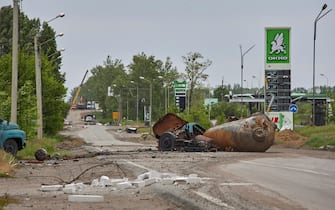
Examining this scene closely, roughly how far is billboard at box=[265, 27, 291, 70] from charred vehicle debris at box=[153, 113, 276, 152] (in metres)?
18.0

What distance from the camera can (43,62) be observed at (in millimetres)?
66375

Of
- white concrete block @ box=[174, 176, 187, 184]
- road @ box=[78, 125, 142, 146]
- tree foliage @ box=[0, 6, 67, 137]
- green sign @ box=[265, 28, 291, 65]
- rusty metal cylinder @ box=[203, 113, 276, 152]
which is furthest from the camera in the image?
road @ box=[78, 125, 142, 146]

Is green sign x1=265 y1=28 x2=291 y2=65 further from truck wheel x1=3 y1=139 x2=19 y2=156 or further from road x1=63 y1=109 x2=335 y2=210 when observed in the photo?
road x1=63 y1=109 x2=335 y2=210

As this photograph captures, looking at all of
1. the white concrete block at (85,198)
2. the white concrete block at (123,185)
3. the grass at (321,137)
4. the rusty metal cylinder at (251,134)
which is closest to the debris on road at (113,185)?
the white concrete block at (123,185)

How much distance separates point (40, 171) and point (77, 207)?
11727mm

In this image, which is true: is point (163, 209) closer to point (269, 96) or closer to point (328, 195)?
point (328, 195)

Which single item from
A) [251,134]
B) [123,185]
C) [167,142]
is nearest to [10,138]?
[167,142]

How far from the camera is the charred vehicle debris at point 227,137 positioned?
4041cm

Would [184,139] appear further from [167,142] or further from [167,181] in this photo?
[167,181]

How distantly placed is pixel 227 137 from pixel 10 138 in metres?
13.0

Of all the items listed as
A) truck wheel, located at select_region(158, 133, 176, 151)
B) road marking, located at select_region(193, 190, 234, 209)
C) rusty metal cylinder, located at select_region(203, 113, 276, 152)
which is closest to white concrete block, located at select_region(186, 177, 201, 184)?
road marking, located at select_region(193, 190, 234, 209)

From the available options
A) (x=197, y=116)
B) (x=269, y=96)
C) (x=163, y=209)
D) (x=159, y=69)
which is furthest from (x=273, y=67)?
(x=159, y=69)

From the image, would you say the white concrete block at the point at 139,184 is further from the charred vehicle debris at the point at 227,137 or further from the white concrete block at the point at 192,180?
the charred vehicle debris at the point at 227,137

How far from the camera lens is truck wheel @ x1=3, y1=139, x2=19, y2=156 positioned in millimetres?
33875
